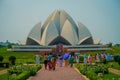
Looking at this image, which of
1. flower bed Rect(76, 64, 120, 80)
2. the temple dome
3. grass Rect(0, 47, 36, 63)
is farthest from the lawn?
flower bed Rect(76, 64, 120, 80)

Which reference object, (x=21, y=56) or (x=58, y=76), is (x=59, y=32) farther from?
(x=58, y=76)

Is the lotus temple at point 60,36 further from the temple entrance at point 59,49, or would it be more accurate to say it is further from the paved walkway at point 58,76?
the paved walkway at point 58,76

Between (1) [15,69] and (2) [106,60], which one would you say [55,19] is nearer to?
(2) [106,60]

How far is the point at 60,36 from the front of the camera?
157 feet

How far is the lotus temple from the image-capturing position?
4519 centimetres

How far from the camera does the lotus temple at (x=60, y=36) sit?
45.2 meters

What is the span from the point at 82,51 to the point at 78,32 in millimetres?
5026

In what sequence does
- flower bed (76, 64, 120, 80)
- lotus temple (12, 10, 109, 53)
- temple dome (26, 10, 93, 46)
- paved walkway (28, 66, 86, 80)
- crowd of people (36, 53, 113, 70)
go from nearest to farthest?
flower bed (76, 64, 120, 80)
paved walkway (28, 66, 86, 80)
crowd of people (36, 53, 113, 70)
lotus temple (12, 10, 109, 53)
temple dome (26, 10, 93, 46)

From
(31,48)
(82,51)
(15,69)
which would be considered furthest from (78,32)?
(15,69)

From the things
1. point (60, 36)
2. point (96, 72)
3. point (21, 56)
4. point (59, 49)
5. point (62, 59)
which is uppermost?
point (60, 36)

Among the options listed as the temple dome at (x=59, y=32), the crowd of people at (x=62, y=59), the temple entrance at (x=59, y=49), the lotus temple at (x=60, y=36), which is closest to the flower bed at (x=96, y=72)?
the crowd of people at (x=62, y=59)

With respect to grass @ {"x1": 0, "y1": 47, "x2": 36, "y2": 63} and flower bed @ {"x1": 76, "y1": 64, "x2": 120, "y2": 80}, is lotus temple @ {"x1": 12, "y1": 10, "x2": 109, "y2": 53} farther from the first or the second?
flower bed @ {"x1": 76, "y1": 64, "x2": 120, "y2": 80}

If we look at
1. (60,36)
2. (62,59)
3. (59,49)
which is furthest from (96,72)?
(60,36)

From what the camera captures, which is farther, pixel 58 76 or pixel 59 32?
pixel 59 32
